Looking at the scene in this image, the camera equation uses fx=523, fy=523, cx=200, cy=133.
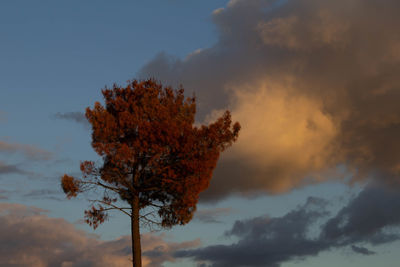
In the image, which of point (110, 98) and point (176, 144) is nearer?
point (176, 144)

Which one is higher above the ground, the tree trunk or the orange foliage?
the orange foliage

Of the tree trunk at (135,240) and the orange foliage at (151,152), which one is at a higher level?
the orange foliage at (151,152)

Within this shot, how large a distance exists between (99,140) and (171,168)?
4.07 meters

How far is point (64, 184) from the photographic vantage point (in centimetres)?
2750

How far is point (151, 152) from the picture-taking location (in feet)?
88.9

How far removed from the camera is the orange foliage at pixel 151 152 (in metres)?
26.9

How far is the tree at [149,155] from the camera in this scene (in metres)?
26.9

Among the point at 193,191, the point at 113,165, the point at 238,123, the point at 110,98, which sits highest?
the point at 110,98

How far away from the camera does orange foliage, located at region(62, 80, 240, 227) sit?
2692cm

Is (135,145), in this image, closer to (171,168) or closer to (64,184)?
(171,168)

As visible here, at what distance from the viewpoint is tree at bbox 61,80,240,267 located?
2691cm

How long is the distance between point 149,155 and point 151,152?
0.23 meters

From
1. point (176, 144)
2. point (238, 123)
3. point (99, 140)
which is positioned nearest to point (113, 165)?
point (99, 140)

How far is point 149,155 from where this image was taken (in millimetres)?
27219
